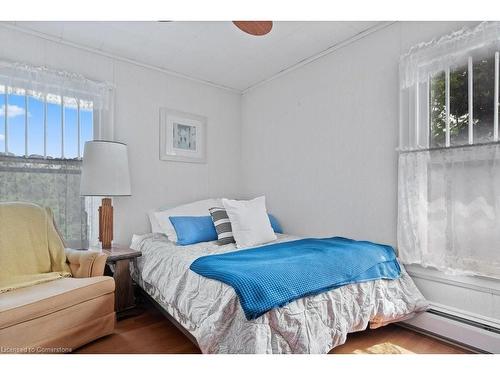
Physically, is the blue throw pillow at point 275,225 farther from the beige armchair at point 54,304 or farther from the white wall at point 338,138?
the beige armchair at point 54,304

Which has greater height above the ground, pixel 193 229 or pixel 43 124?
pixel 43 124

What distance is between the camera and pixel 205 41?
268cm

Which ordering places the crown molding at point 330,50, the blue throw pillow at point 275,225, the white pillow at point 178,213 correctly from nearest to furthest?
the crown molding at point 330,50
the white pillow at point 178,213
the blue throw pillow at point 275,225

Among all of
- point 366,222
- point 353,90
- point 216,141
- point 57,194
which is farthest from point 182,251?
point 353,90

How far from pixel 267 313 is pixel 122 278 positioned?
1.49 metres

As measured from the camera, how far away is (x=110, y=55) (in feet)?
9.50

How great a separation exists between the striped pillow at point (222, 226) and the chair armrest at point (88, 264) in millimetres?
909

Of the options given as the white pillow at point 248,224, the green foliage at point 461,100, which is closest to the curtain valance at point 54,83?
the white pillow at point 248,224

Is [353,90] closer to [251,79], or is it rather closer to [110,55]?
[251,79]

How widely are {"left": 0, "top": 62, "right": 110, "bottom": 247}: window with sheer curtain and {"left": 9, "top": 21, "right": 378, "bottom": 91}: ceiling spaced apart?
366 millimetres

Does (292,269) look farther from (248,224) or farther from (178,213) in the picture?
(178,213)

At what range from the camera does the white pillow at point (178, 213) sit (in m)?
2.82

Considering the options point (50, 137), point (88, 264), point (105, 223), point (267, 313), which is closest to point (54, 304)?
point (88, 264)

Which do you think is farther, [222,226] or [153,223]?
[153,223]
